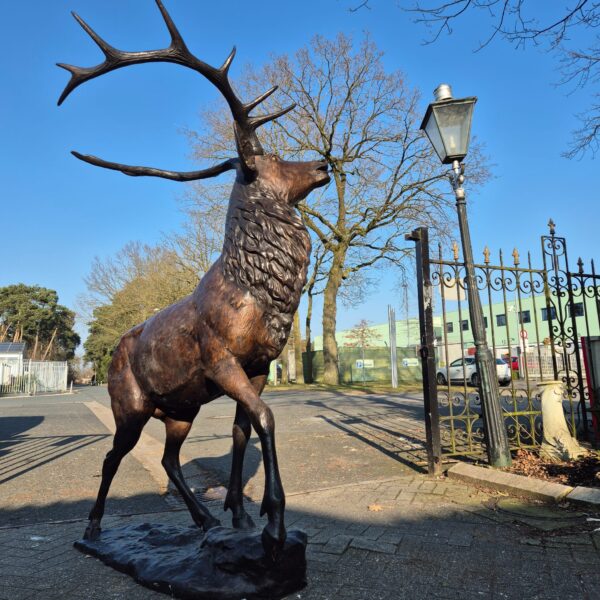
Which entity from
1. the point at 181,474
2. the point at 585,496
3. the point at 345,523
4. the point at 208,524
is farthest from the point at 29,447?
the point at 585,496

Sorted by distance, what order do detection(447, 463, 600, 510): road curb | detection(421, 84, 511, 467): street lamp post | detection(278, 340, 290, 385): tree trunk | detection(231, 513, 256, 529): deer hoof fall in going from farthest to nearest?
detection(278, 340, 290, 385): tree trunk → detection(421, 84, 511, 467): street lamp post → detection(447, 463, 600, 510): road curb → detection(231, 513, 256, 529): deer hoof

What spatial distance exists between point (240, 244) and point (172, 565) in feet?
5.78

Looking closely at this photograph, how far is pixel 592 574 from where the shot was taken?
2549 millimetres

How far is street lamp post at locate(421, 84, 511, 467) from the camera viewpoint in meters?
5.05

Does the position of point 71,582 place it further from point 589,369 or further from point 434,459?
point 589,369

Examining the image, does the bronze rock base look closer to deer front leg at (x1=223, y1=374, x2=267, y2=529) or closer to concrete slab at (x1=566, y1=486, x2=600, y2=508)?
deer front leg at (x1=223, y1=374, x2=267, y2=529)

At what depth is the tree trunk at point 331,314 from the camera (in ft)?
74.2

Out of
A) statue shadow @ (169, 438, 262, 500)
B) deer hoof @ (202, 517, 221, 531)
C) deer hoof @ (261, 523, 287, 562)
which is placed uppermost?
deer hoof @ (261, 523, 287, 562)

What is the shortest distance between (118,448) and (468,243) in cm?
422

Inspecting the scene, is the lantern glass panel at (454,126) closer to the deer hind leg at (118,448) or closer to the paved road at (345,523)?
the paved road at (345,523)

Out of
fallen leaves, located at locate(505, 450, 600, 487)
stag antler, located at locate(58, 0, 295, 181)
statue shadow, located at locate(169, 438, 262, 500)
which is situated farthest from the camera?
statue shadow, located at locate(169, 438, 262, 500)

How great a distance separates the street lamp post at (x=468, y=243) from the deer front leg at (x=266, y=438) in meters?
3.50

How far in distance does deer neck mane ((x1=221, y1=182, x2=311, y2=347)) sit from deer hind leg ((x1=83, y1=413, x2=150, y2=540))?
1.17m

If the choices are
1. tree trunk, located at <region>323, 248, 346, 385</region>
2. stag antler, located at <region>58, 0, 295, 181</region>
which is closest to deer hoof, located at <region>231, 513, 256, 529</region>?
stag antler, located at <region>58, 0, 295, 181</region>
